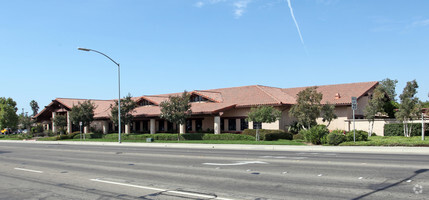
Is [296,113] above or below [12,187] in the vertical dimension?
above

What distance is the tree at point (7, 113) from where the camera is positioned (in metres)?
70.0

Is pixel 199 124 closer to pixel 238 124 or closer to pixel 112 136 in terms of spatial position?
pixel 238 124

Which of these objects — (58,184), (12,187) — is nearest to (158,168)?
(58,184)

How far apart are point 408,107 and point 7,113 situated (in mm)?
66235

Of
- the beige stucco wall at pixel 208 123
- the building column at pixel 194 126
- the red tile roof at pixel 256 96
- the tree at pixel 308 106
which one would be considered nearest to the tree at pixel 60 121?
the red tile roof at pixel 256 96

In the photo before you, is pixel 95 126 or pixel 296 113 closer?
pixel 296 113

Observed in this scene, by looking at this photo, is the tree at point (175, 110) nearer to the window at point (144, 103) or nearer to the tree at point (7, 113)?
the window at point (144, 103)

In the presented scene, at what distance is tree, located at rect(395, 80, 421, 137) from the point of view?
106 ft

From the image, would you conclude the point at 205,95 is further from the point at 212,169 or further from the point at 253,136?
the point at 212,169

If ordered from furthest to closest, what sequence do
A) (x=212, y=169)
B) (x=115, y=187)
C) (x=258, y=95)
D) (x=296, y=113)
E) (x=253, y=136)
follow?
(x=258, y=95) < (x=253, y=136) < (x=296, y=113) < (x=212, y=169) < (x=115, y=187)

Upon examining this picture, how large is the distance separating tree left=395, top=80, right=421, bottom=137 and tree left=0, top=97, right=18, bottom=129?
65.5m

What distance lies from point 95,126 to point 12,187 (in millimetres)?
49292

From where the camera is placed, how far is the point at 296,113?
100ft

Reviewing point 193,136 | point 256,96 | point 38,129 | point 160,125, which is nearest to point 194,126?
point 160,125
